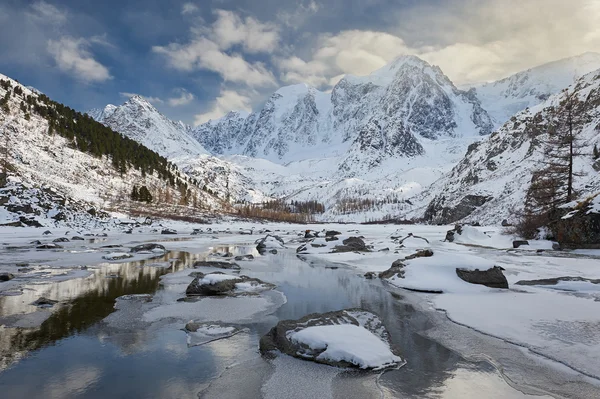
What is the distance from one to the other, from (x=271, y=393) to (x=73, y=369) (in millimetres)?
3855

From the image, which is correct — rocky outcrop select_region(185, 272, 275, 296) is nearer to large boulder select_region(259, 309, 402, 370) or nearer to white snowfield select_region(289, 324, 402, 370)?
large boulder select_region(259, 309, 402, 370)

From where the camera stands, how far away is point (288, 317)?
10.5 meters

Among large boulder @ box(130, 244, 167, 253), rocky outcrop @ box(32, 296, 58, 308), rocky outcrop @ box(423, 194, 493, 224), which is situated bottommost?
rocky outcrop @ box(32, 296, 58, 308)

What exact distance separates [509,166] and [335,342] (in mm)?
149399

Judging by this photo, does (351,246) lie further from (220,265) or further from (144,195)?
(144,195)

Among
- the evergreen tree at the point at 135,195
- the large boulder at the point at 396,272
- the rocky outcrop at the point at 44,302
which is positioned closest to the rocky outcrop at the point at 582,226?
the large boulder at the point at 396,272

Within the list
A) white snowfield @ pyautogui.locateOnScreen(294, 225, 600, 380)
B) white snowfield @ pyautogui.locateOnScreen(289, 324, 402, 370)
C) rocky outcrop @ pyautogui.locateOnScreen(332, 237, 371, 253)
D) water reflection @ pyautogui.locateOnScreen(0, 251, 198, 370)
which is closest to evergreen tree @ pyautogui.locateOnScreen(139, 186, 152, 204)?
rocky outcrop @ pyautogui.locateOnScreen(332, 237, 371, 253)

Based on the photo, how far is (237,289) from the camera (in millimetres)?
14516

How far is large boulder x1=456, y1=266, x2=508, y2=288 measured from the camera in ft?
46.1

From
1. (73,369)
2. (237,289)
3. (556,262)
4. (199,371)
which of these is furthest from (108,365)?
(556,262)

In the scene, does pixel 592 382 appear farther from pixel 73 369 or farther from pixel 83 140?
pixel 83 140

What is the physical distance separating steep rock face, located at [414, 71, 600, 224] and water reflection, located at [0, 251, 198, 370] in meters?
73.3

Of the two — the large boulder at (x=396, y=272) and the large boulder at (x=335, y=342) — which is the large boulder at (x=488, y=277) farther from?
the large boulder at (x=335, y=342)

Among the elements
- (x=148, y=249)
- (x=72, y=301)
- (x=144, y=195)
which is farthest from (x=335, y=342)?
(x=144, y=195)
